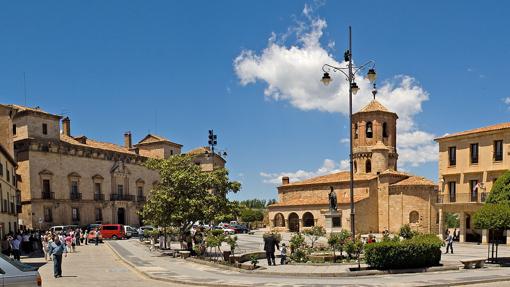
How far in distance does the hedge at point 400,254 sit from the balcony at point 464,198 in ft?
68.7

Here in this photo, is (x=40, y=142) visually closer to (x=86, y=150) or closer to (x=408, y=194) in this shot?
(x=86, y=150)

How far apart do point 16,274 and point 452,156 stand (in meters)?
37.3

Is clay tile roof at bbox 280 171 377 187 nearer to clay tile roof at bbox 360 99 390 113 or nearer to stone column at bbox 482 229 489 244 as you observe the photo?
clay tile roof at bbox 360 99 390 113

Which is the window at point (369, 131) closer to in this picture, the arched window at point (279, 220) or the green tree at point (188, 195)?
the arched window at point (279, 220)

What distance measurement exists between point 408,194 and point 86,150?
37452 mm

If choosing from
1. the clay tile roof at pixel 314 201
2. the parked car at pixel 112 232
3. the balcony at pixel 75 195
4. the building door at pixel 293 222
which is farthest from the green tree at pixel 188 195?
the balcony at pixel 75 195

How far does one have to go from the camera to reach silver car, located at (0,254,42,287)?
878 cm

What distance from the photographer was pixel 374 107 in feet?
185

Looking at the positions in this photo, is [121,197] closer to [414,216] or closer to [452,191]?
[414,216]

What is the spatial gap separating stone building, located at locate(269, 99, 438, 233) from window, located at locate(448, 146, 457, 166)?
784cm

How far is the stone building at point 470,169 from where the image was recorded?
35.7m

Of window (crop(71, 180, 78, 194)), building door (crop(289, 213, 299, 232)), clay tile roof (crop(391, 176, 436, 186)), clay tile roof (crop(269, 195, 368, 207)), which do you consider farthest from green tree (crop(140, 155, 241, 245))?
window (crop(71, 180, 78, 194))

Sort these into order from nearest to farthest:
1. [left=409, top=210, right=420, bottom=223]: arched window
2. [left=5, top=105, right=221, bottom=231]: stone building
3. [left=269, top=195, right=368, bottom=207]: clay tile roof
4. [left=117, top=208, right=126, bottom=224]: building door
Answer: [left=409, top=210, right=420, bottom=223]: arched window < [left=5, top=105, right=221, bottom=231]: stone building < [left=269, top=195, right=368, bottom=207]: clay tile roof < [left=117, top=208, right=126, bottom=224]: building door

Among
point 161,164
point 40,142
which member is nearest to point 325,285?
point 161,164
